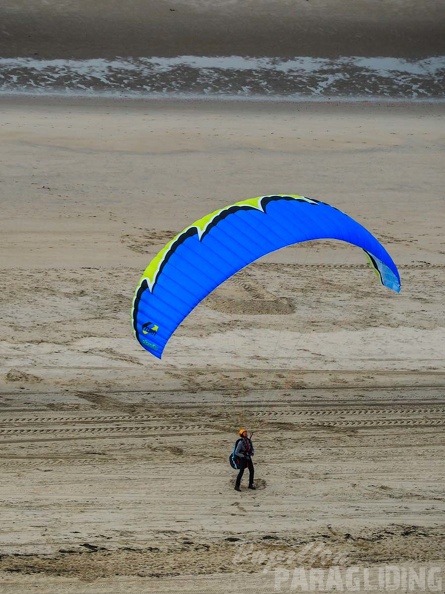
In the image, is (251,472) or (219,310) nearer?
(251,472)

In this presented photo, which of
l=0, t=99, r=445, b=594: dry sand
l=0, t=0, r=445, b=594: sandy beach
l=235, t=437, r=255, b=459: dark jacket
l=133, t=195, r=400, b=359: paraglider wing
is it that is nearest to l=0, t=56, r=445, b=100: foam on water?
l=0, t=0, r=445, b=594: sandy beach

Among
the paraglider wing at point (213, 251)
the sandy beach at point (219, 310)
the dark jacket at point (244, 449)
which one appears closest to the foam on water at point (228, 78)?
the sandy beach at point (219, 310)

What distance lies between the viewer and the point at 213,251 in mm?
10039

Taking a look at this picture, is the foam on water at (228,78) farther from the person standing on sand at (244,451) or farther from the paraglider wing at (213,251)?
the person standing on sand at (244,451)

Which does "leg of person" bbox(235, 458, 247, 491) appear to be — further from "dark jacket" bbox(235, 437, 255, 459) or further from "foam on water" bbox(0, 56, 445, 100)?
"foam on water" bbox(0, 56, 445, 100)

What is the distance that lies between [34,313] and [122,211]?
157 inches

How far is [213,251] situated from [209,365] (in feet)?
11.6

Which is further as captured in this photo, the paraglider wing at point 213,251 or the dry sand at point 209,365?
the paraglider wing at point 213,251

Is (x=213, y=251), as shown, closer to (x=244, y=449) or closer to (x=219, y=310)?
(x=244, y=449)

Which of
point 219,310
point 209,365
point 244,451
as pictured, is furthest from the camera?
point 219,310

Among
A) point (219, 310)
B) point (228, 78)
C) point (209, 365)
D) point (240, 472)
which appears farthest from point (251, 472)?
point (228, 78)

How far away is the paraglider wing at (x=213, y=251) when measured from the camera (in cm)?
992

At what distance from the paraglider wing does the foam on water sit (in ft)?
43.7

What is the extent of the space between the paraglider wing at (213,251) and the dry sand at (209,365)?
179 centimetres
